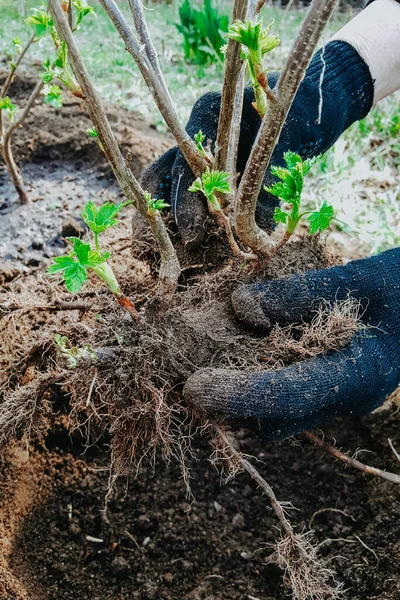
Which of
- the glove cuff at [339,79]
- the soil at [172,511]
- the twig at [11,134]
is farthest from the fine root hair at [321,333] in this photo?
the twig at [11,134]

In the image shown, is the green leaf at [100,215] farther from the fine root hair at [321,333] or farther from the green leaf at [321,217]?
the fine root hair at [321,333]

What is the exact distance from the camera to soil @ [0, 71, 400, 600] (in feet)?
4.02

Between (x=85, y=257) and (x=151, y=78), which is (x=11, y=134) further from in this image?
(x=85, y=257)

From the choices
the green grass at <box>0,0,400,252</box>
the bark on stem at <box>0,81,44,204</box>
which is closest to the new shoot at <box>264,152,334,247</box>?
the green grass at <box>0,0,400,252</box>

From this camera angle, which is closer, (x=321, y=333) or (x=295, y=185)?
(x=295, y=185)

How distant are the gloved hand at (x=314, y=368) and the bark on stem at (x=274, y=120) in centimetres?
14

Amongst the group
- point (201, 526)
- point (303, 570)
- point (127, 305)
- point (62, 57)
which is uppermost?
point (62, 57)

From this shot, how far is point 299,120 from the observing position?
147cm

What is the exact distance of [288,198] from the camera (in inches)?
39.0

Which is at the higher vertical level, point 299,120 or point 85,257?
point 299,120

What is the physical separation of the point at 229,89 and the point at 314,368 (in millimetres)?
649

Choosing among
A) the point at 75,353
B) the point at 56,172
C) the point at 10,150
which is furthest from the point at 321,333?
the point at 56,172

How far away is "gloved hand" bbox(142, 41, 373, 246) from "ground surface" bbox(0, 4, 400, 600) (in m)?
0.57

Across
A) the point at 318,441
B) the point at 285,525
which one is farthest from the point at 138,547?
the point at 318,441
